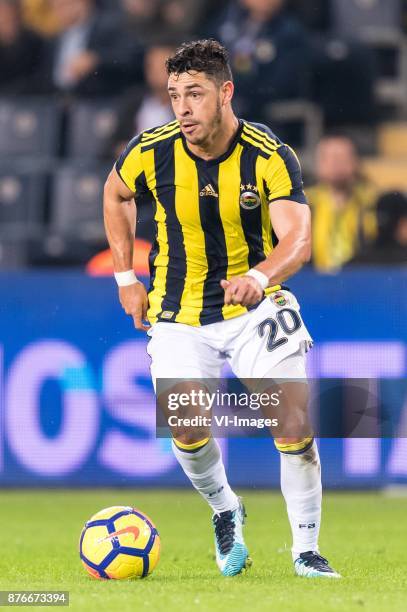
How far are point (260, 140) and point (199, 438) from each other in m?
1.30

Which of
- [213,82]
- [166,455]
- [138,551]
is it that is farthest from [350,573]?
[166,455]

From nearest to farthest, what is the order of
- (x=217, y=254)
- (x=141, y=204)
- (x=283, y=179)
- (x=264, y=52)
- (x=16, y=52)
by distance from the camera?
(x=283, y=179) < (x=217, y=254) < (x=141, y=204) < (x=264, y=52) < (x=16, y=52)

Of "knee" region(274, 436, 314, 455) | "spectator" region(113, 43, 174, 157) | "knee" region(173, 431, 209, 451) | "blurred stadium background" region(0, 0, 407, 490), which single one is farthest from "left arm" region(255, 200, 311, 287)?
"spectator" region(113, 43, 174, 157)

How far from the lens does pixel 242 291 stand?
17.2 feet

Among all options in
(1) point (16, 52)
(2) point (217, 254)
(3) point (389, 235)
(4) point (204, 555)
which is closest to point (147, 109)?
(1) point (16, 52)

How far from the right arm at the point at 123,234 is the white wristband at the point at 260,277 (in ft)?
2.60

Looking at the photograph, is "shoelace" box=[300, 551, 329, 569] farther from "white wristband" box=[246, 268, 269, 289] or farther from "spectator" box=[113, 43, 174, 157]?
"spectator" box=[113, 43, 174, 157]

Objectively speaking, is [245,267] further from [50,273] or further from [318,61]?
[318,61]

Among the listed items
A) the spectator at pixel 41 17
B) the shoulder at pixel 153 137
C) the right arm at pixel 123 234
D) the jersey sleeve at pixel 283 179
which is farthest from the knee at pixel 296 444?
the spectator at pixel 41 17

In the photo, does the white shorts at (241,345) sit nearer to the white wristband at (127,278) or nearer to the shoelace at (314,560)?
the white wristband at (127,278)

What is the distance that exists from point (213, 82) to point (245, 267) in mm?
808

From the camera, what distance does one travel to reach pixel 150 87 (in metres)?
12.2

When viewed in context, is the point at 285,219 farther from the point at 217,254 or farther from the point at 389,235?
the point at 389,235

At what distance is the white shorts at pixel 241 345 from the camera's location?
5680 mm
